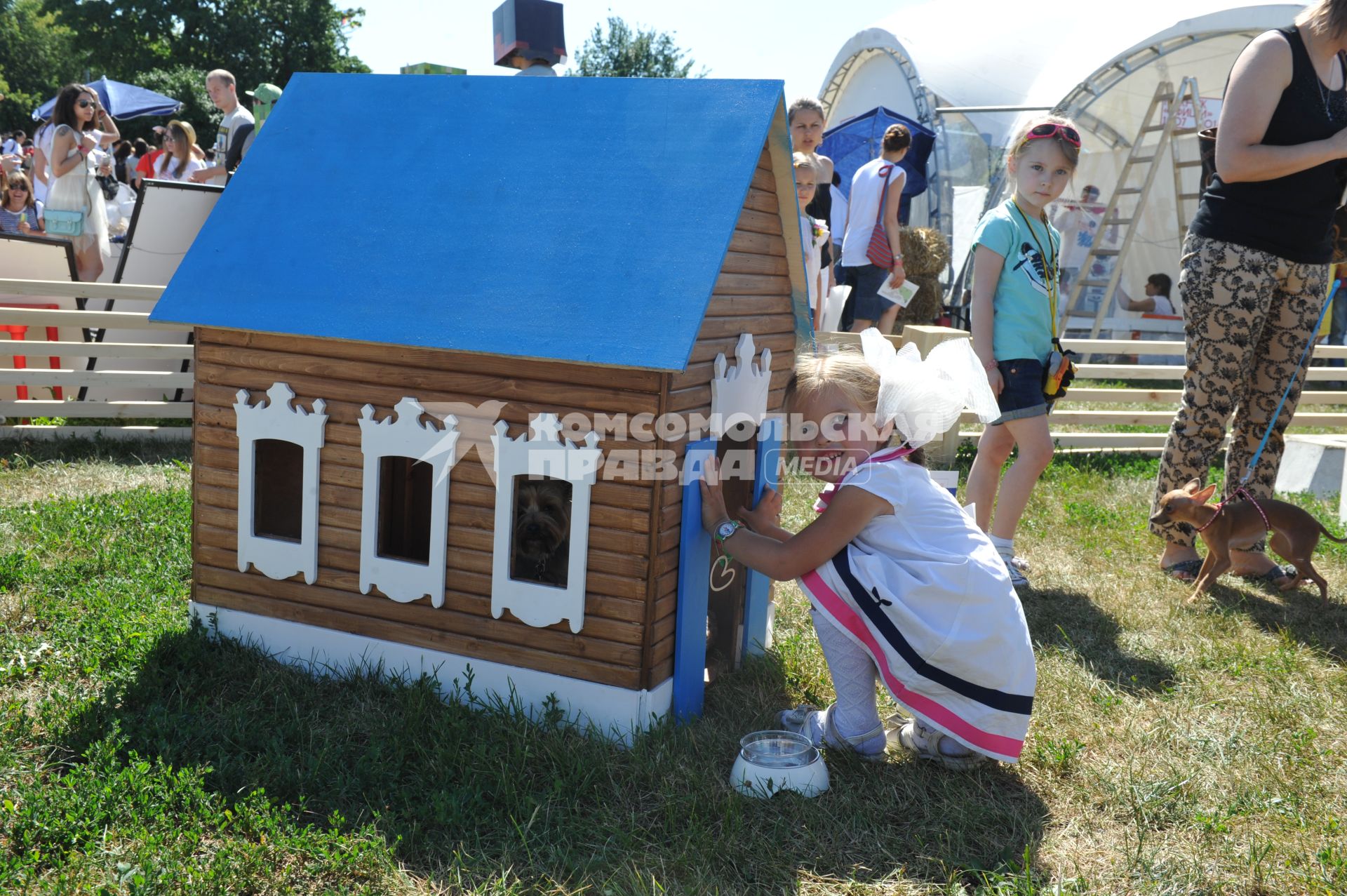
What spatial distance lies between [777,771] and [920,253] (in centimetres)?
1031

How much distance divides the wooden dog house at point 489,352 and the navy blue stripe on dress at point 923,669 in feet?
1.67

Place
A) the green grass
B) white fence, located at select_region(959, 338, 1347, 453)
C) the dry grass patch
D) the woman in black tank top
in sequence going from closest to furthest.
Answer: the green grass → the woman in black tank top → the dry grass patch → white fence, located at select_region(959, 338, 1347, 453)

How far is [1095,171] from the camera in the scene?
1490 centimetres

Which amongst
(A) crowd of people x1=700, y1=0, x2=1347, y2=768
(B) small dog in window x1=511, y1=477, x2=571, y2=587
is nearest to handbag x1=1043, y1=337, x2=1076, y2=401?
(A) crowd of people x1=700, y1=0, x2=1347, y2=768

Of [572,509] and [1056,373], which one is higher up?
[1056,373]

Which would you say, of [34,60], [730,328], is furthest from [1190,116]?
[34,60]

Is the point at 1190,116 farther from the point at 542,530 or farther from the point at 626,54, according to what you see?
the point at 626,54

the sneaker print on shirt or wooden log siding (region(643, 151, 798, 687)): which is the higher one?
the sneaker print on shirt

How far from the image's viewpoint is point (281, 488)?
12.9 ft

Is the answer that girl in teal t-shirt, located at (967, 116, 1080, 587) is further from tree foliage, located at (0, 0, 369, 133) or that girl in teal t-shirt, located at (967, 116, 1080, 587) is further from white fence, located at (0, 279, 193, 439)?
tree foliage, located at (0, 0, 369, 133)

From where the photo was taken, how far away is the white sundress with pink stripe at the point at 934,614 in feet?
8.97

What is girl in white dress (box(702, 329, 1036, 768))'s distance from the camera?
274 cm

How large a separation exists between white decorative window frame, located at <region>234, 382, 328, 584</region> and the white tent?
13529 millimetres

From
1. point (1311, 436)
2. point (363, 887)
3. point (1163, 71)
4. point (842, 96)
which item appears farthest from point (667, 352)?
point (842, 96)
